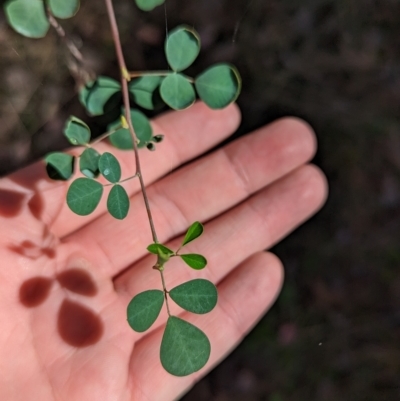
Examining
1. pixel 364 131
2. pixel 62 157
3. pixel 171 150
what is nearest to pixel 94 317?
pixel 62 157

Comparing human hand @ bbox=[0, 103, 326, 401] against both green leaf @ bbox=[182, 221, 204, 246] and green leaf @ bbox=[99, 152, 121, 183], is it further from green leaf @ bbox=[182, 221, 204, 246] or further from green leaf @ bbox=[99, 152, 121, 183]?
green leaf @ bbox=[182, 221, 204, 246]

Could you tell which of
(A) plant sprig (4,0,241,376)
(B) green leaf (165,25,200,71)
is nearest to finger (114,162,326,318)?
(A) plant sprig (4,0,241,376)

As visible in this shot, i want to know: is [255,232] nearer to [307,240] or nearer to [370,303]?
[307,240]

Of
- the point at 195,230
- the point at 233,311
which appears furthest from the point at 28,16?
the point at 233,311

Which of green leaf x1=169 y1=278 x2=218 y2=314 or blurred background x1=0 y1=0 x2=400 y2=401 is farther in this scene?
blurred background x1=0 y1=0 x2=400 y2=401

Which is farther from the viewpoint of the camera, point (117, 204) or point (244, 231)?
point (244, 231)

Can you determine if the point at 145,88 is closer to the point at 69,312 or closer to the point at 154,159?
the point at 154,159
